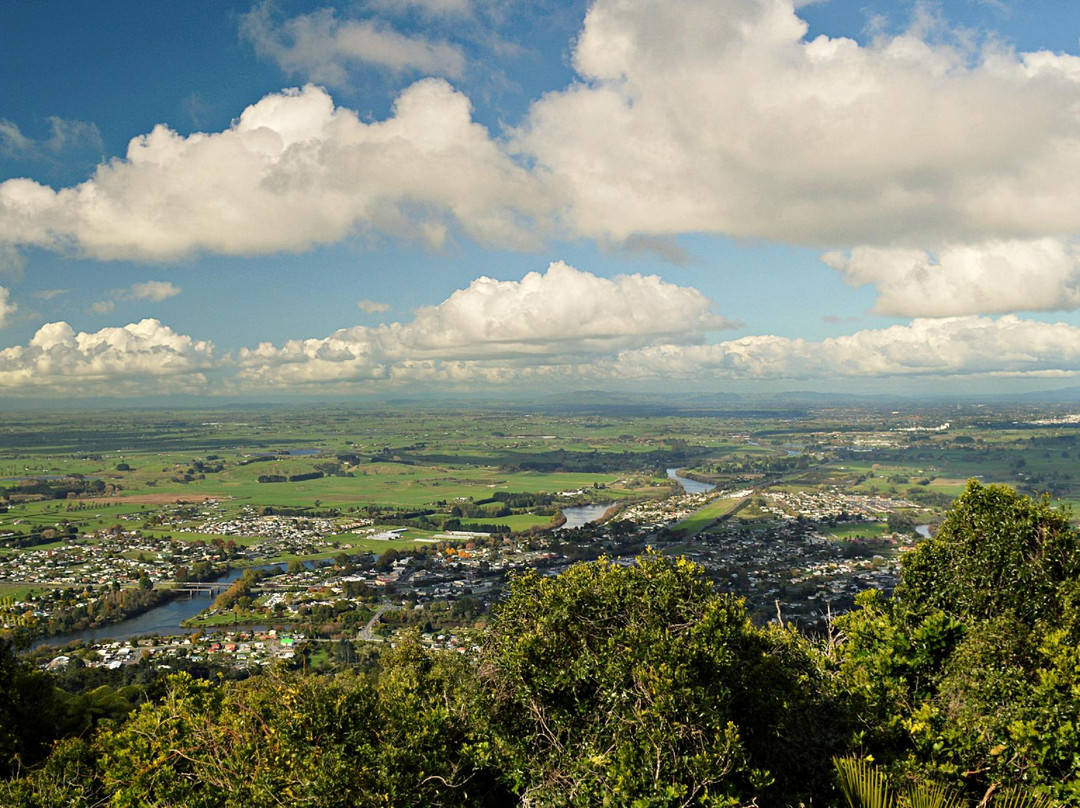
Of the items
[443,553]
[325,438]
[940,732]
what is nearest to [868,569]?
[443,553]

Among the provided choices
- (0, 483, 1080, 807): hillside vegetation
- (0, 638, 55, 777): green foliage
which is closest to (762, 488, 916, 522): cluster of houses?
(0, 483, 1080, 807): hillside vegetation

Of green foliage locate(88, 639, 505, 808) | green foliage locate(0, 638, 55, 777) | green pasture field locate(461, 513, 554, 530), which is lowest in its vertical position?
green pasture field locate(461, 513, 554, 530)

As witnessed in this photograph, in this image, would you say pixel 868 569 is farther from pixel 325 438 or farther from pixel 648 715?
pixel 325 438

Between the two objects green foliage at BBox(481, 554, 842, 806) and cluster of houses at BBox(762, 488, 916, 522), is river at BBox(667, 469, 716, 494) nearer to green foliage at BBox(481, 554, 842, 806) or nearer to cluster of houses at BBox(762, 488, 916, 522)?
cluster of houses at BBox(762, 488, 916, 522)

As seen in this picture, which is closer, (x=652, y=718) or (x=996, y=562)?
(x=652, y=718)

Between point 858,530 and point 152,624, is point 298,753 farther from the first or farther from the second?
point 858,530

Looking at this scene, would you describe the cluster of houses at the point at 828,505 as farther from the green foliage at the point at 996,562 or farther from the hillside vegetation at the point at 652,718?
the hillside vegetation at the point at 652,718

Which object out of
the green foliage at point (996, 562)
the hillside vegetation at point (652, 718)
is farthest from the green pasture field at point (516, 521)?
the hillside vegetation at point (652, 718)

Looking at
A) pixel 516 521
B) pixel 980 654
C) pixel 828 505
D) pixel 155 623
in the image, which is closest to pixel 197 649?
pixel 155 623

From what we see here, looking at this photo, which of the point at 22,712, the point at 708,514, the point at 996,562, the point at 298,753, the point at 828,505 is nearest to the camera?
the point at 298,753
